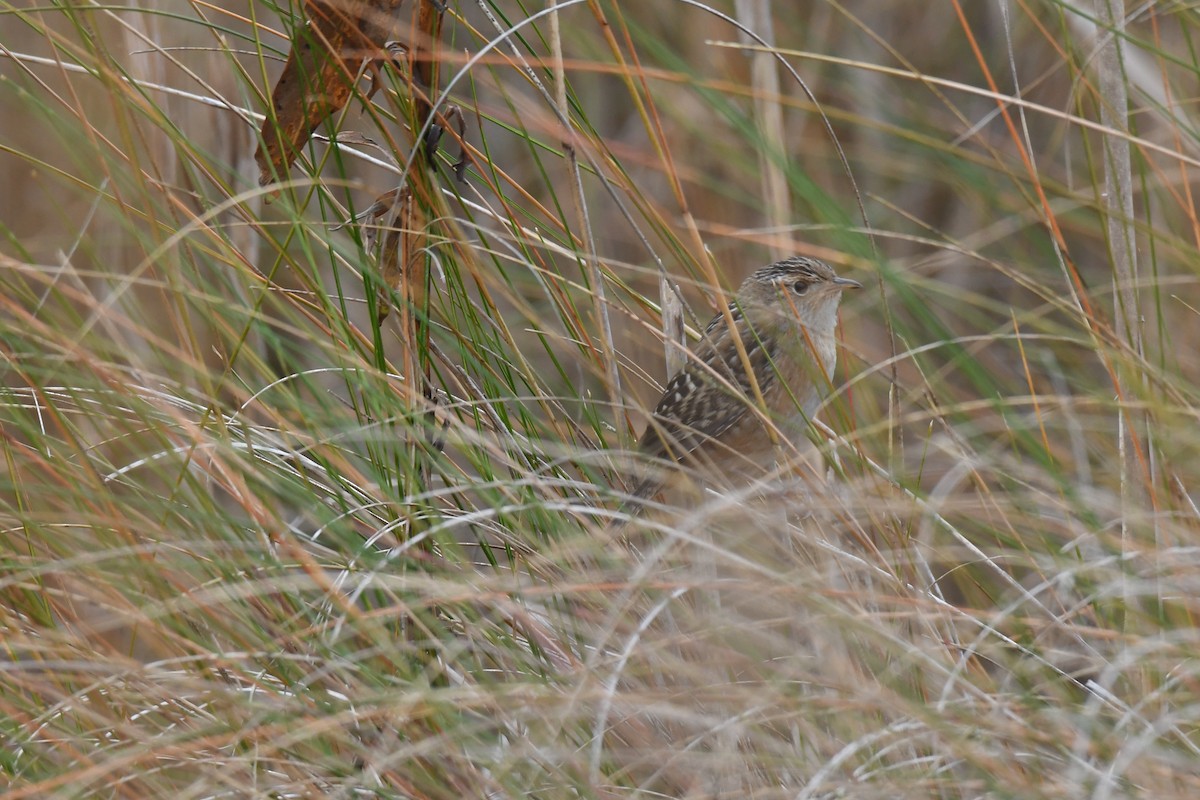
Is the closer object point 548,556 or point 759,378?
point 548,556

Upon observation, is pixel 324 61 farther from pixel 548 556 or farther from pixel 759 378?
pixel 759 378

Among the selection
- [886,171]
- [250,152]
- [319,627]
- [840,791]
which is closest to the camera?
[840,791]

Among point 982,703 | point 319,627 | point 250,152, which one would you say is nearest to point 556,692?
point 319,627

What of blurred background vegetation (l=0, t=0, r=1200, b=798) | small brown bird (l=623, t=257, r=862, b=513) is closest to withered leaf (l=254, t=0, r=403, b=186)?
blurred background vegetation (l=0, t=0, r=1200, b=798)

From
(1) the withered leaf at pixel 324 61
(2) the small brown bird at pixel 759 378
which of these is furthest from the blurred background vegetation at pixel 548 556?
(2) the small brown bird at pixel 759 378

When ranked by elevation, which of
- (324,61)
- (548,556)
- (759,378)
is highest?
(324,61)

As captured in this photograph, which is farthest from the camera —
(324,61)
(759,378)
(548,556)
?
(759,378)

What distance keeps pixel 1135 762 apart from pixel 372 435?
131 centimetres

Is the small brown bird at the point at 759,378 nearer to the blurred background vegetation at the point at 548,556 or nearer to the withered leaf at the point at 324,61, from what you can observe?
the blurred background vegetation at the point at 548,556

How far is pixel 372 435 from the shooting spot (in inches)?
90.6

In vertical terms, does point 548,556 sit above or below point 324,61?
below

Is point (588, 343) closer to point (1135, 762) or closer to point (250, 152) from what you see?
point (1135, 762)

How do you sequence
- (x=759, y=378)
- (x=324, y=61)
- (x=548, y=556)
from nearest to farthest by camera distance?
(x=548, y=556)
(x=324, y=61)
(x=759, y=378)

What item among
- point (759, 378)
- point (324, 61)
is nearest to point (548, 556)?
point (324, 61)
